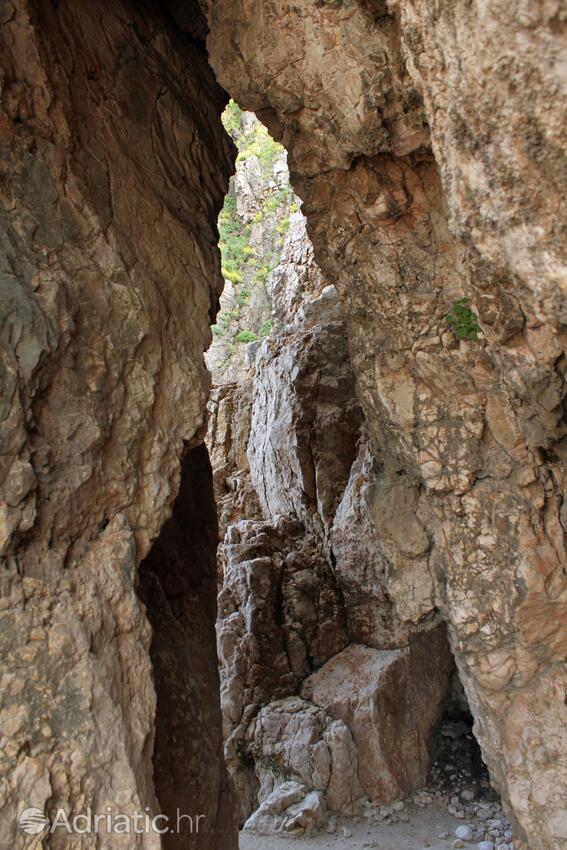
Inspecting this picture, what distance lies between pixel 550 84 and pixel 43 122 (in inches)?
128

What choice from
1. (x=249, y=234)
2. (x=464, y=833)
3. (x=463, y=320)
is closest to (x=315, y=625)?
(x=464, y=833)

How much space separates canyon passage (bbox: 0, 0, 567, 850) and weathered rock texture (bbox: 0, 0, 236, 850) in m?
0.02

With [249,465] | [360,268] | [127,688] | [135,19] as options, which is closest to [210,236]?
[360,268]

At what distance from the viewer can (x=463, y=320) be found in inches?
197

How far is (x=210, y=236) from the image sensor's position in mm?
5770

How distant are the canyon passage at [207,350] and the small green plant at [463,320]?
0.08 ft

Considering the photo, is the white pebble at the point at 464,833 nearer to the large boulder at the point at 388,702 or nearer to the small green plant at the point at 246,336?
the large boulder at the point at 388,702

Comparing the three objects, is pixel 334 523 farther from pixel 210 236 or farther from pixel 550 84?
pixel 550 84

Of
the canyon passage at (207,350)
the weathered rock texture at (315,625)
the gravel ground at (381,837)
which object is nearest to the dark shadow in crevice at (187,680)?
the canyon passage at (207,350)

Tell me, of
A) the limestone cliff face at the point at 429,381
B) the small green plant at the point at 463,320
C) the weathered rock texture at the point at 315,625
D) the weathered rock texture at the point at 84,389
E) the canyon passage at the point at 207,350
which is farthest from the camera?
the weathered rock texture at the point at 315,625

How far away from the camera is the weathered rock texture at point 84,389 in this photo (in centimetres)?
351

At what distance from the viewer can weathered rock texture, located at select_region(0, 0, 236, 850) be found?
3506mm

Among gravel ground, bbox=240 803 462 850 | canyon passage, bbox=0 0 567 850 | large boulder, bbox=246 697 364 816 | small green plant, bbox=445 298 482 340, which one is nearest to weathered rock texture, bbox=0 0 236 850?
canyon passage, bbox=0 0 567 850

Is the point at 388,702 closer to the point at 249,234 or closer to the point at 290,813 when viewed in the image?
the point at 290,813
